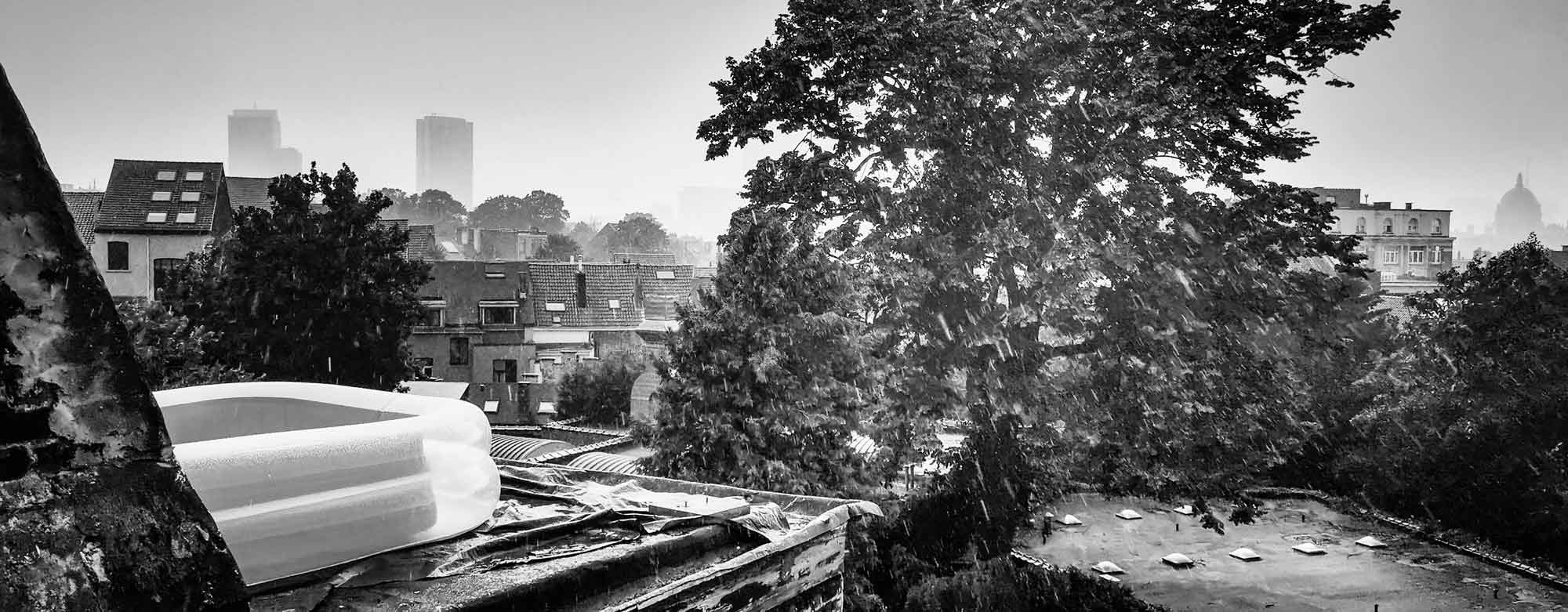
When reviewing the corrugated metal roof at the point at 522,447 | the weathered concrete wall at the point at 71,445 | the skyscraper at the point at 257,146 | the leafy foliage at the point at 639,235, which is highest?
the skyscraper at the point at 257,146

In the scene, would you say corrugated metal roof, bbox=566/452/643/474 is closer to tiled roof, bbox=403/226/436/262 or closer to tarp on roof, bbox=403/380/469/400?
tarp on roof, bbox=403/380/469/400

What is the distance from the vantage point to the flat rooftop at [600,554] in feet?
6.87

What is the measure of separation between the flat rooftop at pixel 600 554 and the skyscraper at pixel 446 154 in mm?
54230

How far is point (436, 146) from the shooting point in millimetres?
56188

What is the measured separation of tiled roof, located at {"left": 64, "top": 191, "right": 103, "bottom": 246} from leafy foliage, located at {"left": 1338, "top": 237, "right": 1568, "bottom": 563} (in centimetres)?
2077

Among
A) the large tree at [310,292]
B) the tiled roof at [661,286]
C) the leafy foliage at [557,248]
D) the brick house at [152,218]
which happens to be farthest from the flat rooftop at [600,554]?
the leafy foliage at [557,248]

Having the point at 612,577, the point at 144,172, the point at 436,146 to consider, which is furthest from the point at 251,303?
the point at 436,146

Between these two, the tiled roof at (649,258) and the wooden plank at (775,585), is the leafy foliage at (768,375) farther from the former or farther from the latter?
the tiled roof at (649,258)

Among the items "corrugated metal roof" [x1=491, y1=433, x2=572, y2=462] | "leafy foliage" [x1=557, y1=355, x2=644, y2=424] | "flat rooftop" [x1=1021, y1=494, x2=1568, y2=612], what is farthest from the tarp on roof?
"flat rooftop" [x1=1021, y1=494, x2=1568, y2=612]

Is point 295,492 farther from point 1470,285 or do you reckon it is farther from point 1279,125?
point 1470,285

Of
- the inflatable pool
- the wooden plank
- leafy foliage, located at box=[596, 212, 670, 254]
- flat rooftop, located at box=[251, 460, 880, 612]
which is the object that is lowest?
the wooden plank

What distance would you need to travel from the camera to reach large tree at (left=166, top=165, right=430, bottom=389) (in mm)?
12000

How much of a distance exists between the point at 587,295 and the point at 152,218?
9.45 meters

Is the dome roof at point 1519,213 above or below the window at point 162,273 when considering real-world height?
above
